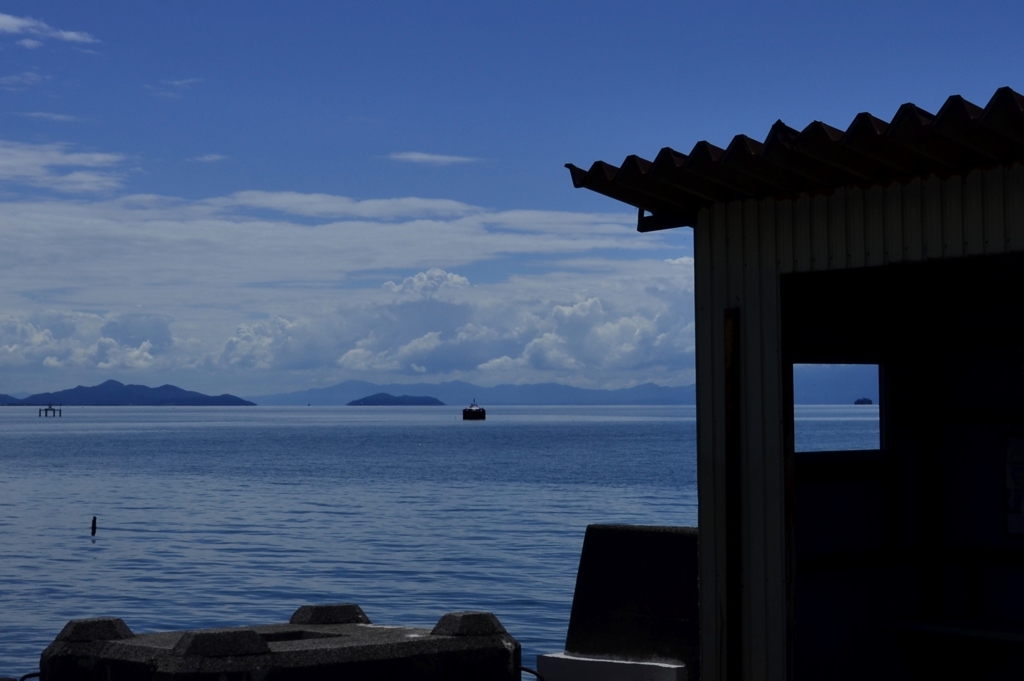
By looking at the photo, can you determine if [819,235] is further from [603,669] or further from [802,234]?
[603,669]

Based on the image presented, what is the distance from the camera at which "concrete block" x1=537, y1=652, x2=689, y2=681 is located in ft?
34.4

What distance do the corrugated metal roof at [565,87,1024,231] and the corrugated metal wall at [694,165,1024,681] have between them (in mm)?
137

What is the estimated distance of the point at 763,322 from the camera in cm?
820

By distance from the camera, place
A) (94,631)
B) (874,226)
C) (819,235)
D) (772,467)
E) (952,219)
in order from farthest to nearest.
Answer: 1. (94,631)
2. (772,467)
3. (819,235)
4. (874,226)
5. (952,219)

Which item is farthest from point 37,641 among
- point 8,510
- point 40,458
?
point 40,458

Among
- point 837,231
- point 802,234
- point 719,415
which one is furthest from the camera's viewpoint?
point 719,415

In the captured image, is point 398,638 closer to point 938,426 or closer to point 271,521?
point 938,426

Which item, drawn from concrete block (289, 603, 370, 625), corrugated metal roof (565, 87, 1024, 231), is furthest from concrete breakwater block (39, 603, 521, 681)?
corrugated metal roof (565, 87, 1024, 231)

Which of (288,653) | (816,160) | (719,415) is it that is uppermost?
(816,160)

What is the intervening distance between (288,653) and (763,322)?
12.6 ft

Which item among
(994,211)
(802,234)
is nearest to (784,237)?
(802,234)

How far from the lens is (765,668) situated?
26.6 ft

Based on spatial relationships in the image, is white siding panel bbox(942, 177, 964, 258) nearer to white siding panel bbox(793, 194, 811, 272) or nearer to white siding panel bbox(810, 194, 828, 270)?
white siding panel bbox(810, 194, 828, 270)

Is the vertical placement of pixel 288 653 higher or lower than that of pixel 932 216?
lower
